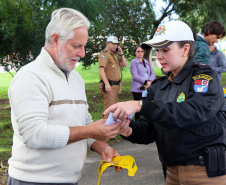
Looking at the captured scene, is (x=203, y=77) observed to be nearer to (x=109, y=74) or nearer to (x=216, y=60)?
(x=216, y=60)

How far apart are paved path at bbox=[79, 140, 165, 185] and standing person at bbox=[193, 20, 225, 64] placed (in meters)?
1.95

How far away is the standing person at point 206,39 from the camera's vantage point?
4504 millimetres

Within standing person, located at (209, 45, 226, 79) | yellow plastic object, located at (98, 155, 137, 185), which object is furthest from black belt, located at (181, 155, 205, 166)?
standing person, located at (209, 45, 226, 79)

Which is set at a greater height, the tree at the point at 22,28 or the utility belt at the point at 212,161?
the tree at the point at 22,28

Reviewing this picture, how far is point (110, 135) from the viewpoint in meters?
2.12

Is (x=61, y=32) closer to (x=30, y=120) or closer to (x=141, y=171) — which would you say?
(x=30, y=120)

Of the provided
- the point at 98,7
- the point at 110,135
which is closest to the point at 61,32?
the point at 110,135

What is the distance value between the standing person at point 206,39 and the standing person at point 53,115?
110 inches

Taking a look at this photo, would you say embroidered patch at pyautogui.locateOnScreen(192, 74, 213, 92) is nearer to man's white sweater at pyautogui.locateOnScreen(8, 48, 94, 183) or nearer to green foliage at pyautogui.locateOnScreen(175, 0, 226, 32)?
man's white sweater at pyautogui.locateOnScreen(8, 48, 94, 183)

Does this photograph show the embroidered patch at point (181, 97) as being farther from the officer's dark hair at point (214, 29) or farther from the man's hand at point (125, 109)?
the officer's dark hair at point (214, 29)

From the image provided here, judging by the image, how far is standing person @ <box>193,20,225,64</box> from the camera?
14.8 ft

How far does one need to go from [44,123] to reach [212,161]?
4.20ft

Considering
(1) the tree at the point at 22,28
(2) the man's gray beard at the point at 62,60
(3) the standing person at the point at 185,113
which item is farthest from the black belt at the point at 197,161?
(1) the tree at the point at 22,28

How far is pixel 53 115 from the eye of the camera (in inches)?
77.9
